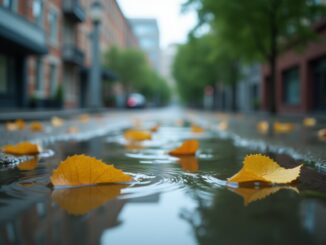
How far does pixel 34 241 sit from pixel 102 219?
0.30m

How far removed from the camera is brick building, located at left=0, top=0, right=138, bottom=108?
15.0m

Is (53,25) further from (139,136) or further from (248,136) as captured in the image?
(139,136)

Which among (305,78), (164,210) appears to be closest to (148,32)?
(305,78)

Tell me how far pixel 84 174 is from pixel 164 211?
0.60 m

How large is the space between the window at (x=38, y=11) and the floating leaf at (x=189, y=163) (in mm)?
17393

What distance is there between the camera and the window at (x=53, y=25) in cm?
2238

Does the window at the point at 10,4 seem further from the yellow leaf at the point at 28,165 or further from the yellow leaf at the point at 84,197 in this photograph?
the yellow leaf at the point at 84,197

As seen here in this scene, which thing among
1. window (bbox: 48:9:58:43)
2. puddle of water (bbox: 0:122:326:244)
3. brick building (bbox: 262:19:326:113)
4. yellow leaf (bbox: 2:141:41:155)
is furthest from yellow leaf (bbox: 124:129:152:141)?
window (bbox: 48:9:58:43)

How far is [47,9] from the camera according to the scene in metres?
21.1

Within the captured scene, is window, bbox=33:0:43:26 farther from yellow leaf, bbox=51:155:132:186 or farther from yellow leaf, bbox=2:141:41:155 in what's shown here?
yellow leaf, bbox=51:155:132:186

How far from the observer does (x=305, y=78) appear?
20.2 metres

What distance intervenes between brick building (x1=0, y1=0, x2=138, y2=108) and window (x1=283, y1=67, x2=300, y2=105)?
12876 mm

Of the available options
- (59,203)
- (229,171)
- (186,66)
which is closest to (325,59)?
(229,171)

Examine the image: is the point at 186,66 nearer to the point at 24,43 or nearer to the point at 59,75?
the point at 59,75
